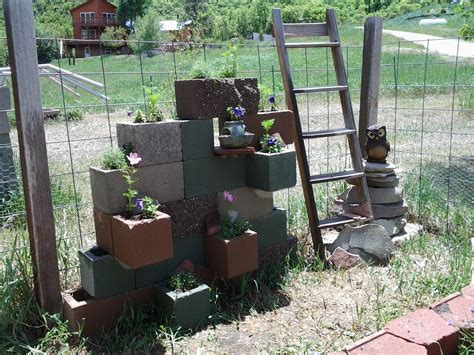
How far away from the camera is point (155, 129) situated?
3.22 m

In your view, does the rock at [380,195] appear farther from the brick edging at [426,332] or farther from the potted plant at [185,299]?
the potted plant at [185,299]

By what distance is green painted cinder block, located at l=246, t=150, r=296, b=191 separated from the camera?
3537 mm

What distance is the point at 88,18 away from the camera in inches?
2506

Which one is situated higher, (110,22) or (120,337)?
(110,22)

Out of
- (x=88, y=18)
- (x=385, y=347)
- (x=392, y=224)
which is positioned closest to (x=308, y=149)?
(x=392, y=224)

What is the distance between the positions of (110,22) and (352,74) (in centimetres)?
5183

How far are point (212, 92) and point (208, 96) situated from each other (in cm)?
4

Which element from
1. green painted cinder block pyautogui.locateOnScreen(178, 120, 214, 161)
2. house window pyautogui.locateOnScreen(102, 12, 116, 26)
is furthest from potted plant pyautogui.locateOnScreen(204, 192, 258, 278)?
house window pyautogui.locateOnScreen(102, 12, 116, 26)

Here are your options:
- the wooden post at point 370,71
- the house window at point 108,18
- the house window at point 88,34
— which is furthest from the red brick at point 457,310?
the house window at point 108,18

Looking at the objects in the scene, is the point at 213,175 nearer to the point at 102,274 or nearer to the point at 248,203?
the point at 248,203

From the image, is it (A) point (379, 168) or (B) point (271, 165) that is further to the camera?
(A) point (379, 168)

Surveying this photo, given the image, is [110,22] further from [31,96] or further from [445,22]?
[31,96]

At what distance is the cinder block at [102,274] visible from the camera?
306cm

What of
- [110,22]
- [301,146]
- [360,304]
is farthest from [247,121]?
[110,22]
